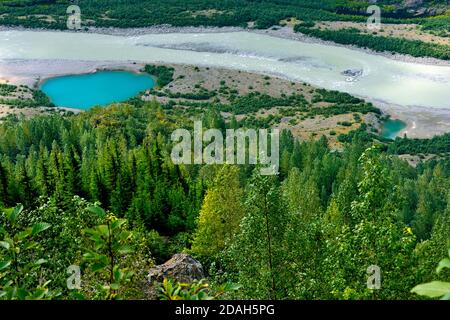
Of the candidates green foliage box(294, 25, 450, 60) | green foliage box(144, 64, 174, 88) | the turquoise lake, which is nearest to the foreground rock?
the turquoise lake

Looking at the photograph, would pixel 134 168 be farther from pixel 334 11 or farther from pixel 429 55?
pixel 334 11

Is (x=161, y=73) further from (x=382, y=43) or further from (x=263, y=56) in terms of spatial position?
(x=382, y=43)

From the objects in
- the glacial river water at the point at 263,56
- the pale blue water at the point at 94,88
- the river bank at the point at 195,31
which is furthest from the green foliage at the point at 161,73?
the river bank at the point at 195,31

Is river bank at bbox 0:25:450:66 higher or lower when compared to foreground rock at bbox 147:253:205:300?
higher

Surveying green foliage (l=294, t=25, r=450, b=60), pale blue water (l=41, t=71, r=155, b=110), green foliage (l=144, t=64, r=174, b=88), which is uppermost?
green foliage (l=294, t=25, r=450, b=60)

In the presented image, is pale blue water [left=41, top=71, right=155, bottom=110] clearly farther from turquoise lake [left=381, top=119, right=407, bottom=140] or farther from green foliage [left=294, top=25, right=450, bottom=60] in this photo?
turquoise lake [left=381, top=119, right=407, bottom=140]

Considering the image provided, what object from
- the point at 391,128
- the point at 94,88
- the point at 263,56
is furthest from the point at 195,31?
the point at 391,128
